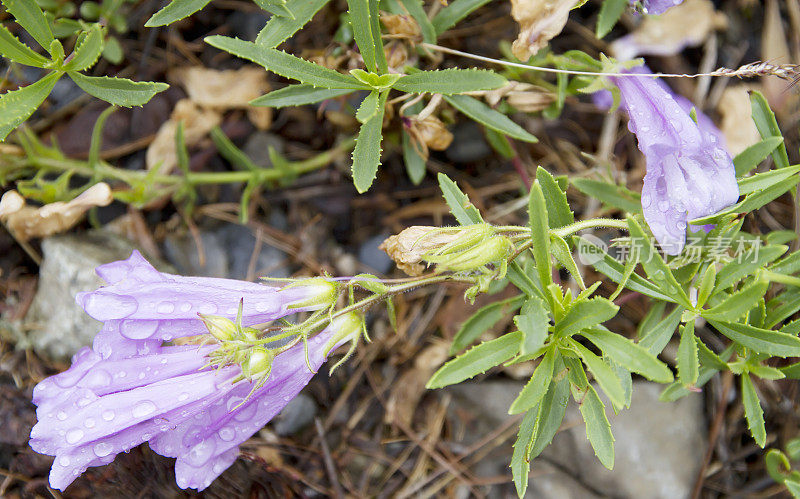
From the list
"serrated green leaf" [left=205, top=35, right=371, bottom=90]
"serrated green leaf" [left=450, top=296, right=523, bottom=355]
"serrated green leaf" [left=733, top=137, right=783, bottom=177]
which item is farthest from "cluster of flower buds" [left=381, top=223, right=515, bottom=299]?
"serrated green leaf" [left=733, top=137, right=783, bottom=177]

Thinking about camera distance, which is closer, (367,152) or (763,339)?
(763,339)

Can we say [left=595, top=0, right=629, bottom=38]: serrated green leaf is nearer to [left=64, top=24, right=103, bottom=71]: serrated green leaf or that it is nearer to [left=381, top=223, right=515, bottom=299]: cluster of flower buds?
[left=381, top=223, right=515, bottom=299]: cluster of flower buds

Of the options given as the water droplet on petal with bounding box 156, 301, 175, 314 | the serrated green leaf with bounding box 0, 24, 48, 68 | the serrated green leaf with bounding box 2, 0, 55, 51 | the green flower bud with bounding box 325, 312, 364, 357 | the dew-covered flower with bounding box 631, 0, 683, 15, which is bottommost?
the green flower bud with bounding box 325, 312, 364, 357

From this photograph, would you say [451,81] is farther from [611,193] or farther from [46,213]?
[46,213]

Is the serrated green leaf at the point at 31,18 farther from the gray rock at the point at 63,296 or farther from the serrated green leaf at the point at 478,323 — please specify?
the serrated green leaf at the point at 478,323

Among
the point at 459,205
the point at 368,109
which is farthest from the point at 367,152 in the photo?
the point at 459,205

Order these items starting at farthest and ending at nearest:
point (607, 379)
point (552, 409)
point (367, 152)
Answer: point (367, 152)
point (552, 409)
point (607, 379)

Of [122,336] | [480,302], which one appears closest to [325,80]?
[122,336]

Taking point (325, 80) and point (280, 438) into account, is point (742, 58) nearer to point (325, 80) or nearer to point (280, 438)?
point (325, 80)
